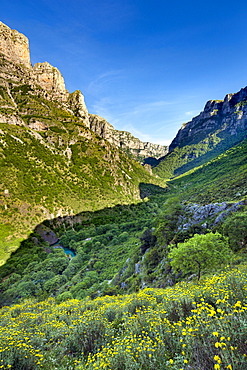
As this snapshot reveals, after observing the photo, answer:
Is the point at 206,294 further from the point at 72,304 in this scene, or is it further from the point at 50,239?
the point at 50,239

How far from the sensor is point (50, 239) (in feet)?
342

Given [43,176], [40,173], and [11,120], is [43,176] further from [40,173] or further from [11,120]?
[11,120]

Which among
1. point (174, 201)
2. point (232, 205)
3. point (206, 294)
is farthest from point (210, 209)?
point (206, 294)

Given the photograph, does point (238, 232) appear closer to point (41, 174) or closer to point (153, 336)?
point (153, 336)

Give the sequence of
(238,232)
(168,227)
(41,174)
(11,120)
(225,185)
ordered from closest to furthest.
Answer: (238,232) → (168,227) → (225,185) → (41,174) → (11,120)

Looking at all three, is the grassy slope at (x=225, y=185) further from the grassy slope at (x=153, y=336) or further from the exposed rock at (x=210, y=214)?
the grassy slope at (x=153, y=336)

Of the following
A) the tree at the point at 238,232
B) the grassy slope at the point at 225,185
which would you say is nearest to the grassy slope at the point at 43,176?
the grassy slope at the point at 225,185

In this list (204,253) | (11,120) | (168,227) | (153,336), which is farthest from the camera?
(11,120)

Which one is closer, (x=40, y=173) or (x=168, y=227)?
(x=168, y=227)

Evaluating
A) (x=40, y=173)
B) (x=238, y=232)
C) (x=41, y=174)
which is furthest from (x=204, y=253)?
(x=40, y=173)

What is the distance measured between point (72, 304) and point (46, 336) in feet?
14.0

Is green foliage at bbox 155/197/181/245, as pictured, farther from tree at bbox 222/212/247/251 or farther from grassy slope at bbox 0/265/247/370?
grassy slope at bbox 0/265/247/370

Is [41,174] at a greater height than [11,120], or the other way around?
[11,120]

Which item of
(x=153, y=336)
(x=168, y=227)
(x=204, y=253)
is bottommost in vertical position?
(x=168, y=227)
